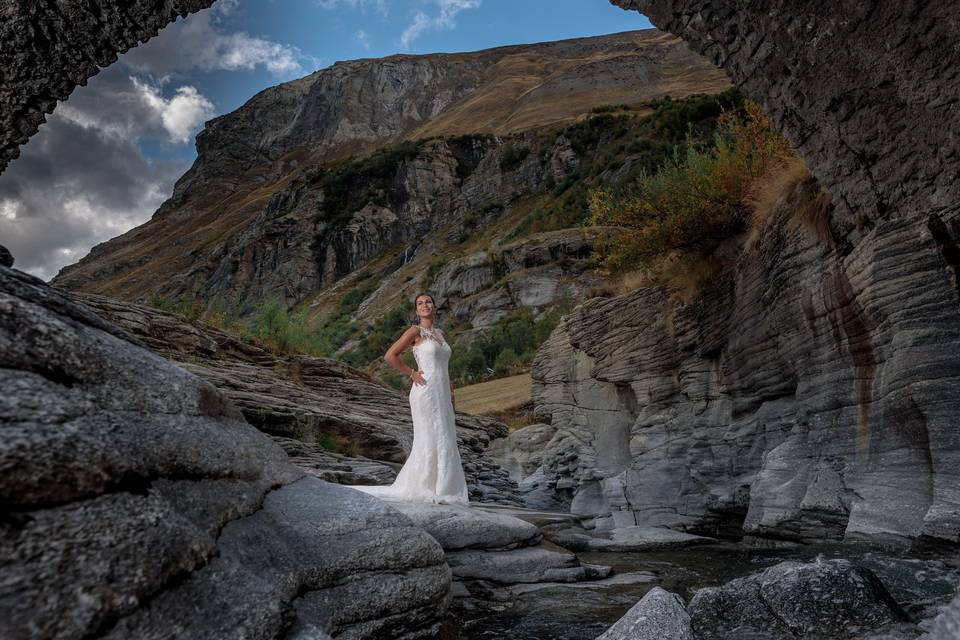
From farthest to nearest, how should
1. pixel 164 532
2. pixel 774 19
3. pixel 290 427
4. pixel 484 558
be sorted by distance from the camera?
pixel 290 427, pixel 774 19, pixel 484 558, pixel 164 532

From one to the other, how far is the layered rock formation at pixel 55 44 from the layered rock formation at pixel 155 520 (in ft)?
18.5

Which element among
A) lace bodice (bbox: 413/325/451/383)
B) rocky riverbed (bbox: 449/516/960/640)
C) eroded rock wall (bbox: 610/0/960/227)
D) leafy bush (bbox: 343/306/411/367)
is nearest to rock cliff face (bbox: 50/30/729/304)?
leafy bush (bbox: 343/306/411/367)

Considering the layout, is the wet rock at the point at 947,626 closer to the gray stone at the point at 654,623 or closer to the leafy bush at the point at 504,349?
the gray stone at the point at 654,623

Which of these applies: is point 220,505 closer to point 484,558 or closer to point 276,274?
point 484,558

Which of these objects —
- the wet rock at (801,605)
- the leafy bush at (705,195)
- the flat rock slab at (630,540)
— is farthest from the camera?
the leafy bush at (705,195)

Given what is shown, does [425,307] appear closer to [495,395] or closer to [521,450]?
[521,450]

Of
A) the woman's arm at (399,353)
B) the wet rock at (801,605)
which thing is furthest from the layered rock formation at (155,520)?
the woman's arm at (399,353)

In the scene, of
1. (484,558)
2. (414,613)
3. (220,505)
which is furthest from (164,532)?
(484,558)

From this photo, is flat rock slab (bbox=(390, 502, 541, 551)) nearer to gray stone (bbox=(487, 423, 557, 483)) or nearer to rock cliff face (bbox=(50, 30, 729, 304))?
gray stone (bbox=(487, 423, 557, 483))

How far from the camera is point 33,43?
23.3ft

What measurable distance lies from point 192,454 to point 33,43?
269 inches

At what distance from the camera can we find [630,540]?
7.89 metres

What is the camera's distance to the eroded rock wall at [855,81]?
6156 millimetres

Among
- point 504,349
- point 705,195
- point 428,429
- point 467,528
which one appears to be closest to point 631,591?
point 467,528
